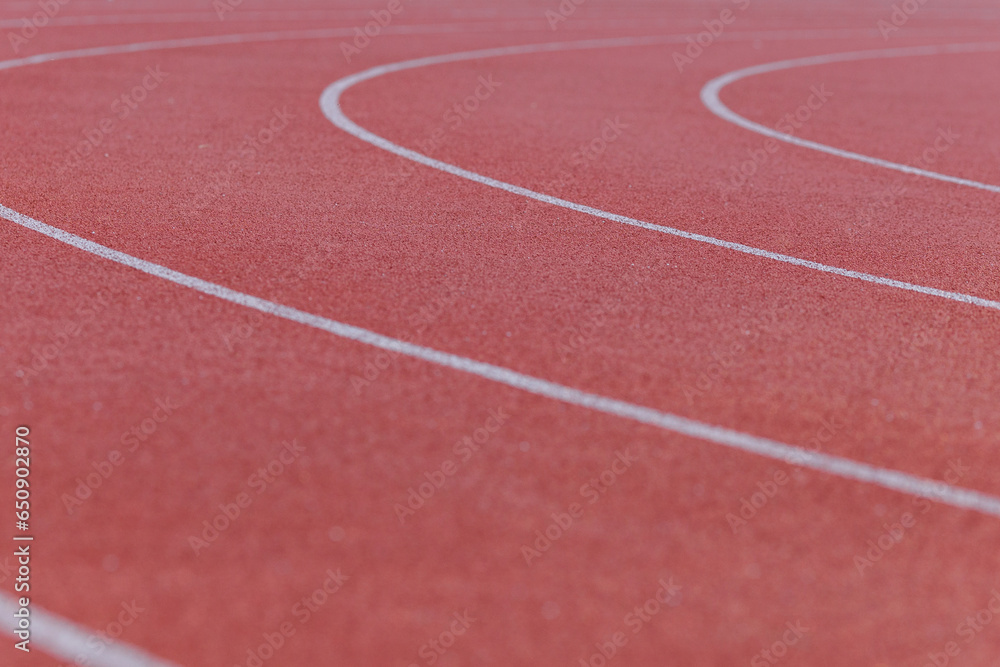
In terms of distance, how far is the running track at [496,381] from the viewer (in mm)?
3039

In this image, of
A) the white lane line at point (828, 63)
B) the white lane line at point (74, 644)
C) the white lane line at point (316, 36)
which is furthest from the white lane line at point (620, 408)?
the white lane line at point (316, 36)

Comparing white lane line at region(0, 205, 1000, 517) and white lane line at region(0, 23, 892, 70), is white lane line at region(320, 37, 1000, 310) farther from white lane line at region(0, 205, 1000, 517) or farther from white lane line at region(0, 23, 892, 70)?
white lane line at region(0, 23, 892, 70)

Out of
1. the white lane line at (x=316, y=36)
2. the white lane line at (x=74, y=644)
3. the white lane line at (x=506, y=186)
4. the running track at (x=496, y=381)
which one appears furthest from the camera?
the white lane line at (x=316, y=36)

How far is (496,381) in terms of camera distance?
4.23 m

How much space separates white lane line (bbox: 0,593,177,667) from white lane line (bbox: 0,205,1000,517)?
184 centimetres

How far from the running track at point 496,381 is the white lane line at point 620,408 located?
0.8 inches

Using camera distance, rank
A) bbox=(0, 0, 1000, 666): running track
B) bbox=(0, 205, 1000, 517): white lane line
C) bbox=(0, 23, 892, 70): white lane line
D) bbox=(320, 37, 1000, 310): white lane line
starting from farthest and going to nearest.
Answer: bbox=(0, 23, 892, 70): white lane line < bbox=(320, 37, 1000, 310): white lane line < bbox=(0, 205, 1000, 517): white lane line < bbox=(0, 0, 1000, 666): running track

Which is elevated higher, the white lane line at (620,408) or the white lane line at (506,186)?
the white lane line at (620,408)

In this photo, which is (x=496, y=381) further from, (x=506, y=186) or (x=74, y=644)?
(x=506, y=186)

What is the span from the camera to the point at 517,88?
996 centimetres

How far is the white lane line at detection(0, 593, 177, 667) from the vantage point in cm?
278

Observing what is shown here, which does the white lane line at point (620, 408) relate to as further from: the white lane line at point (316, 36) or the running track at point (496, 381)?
the white lane line at point (316, 36)

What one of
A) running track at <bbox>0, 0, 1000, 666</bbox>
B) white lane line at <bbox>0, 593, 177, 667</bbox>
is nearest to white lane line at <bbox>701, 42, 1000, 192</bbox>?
running track at <bbox>0, 0, 1000, 666</bbox>

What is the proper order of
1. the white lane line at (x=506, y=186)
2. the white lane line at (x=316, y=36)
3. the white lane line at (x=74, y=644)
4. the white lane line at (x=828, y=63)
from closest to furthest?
1. the white lane line at (x=74, y=644)
2. the white lane line at (x=506, y=186)
3. the white lane line at (x=828, y=63)
4. the white lane line at (x=316, y=36)
